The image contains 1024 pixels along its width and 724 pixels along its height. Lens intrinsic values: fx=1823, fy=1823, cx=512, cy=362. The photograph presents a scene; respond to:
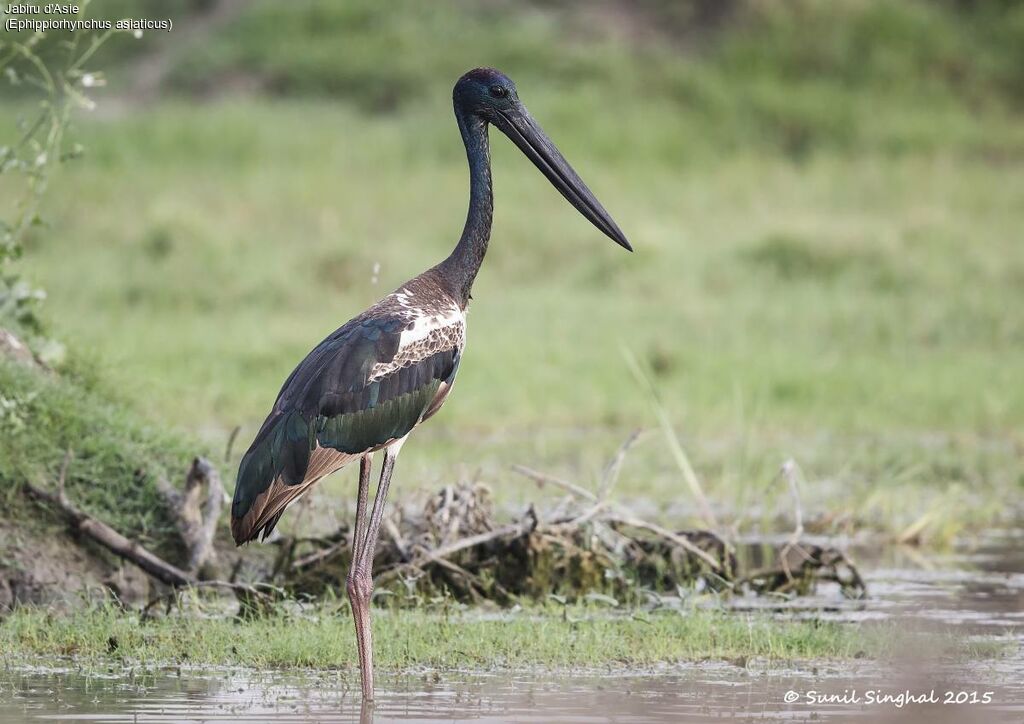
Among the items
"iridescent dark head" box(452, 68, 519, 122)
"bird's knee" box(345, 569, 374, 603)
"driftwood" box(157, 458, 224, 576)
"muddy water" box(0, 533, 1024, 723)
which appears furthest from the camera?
"driftwood" box(157, 458, 224, 576)

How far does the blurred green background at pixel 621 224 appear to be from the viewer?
964 centimetres

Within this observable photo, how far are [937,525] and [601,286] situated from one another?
224 inches

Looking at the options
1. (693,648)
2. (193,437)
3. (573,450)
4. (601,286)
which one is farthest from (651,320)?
(693,648)

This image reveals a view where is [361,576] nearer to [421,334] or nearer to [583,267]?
[421,334]

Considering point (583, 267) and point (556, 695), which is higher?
point (583, 267)

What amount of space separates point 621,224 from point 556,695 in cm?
949

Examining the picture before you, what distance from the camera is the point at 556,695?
5086 mm

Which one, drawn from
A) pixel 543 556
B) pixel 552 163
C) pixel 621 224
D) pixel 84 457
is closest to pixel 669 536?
pixel 543 556

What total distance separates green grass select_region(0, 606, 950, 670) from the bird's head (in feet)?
4.08

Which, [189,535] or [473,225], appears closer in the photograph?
[473,225]

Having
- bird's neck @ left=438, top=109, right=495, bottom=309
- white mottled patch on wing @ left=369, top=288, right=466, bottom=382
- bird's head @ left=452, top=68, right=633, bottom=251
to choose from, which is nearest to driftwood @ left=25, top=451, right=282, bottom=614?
white mottled patch on wing @ left=369, top=288, right=466, bottom=382

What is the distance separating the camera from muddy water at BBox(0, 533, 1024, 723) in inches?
189

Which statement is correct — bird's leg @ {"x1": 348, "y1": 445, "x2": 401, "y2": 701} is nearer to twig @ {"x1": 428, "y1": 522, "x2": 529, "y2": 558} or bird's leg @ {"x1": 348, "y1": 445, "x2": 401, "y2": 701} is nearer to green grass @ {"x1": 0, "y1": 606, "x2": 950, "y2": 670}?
green grass @ {"x1": 0, "y1": 606, "x2": 950, "y2": 670}

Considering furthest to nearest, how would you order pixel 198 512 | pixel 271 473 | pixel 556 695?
pixel 198 512, pixel 271 473, pixel 556 695
